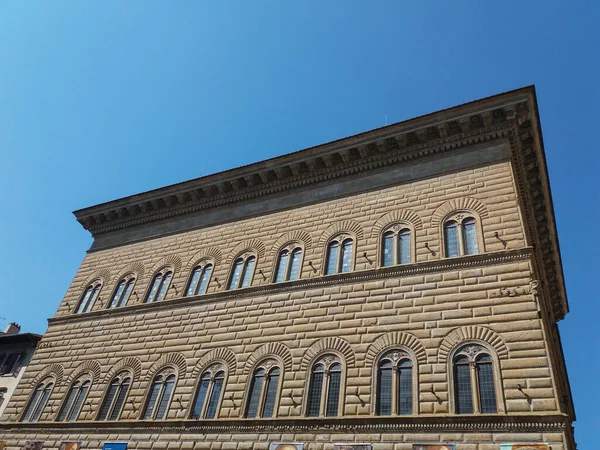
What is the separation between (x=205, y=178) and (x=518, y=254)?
1102 cm

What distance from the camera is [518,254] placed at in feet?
35.7

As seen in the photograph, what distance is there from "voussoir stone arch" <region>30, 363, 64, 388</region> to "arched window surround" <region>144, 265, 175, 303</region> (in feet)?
11.4

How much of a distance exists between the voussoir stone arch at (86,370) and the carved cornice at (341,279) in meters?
1.78

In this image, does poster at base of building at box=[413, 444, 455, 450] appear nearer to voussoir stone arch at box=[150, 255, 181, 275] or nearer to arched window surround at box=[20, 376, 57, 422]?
voussoir stone arch at box=[150, 255, 181, 275]

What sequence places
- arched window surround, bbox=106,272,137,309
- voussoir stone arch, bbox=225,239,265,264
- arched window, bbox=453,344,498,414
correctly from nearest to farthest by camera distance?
arched window, bbox=453,344,498,414 < voussoir stone arch, bbox=225,239,265,264 < arched window surround, bbox=106,272,137,309

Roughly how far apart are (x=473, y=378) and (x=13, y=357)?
23779mm

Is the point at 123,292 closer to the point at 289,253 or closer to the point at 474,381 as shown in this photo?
the point at 289,253

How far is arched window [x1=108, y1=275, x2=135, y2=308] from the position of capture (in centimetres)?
1667

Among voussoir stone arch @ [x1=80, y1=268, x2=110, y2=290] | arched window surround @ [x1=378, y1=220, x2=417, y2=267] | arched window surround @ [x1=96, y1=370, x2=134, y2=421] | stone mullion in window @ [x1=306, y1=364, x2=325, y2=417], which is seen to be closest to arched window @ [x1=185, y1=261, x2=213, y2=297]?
arched window surround @ [x1=96, y1=370, x2=134, y2=421]

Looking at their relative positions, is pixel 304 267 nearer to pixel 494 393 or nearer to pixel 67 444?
pixel 494 393

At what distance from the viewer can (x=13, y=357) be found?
24.4m

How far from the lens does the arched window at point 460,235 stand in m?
11.8

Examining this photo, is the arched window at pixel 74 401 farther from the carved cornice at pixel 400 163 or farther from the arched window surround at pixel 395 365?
the arched window surround at pixel 395 365

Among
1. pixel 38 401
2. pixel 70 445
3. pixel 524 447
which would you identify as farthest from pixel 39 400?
pixel 524 447
